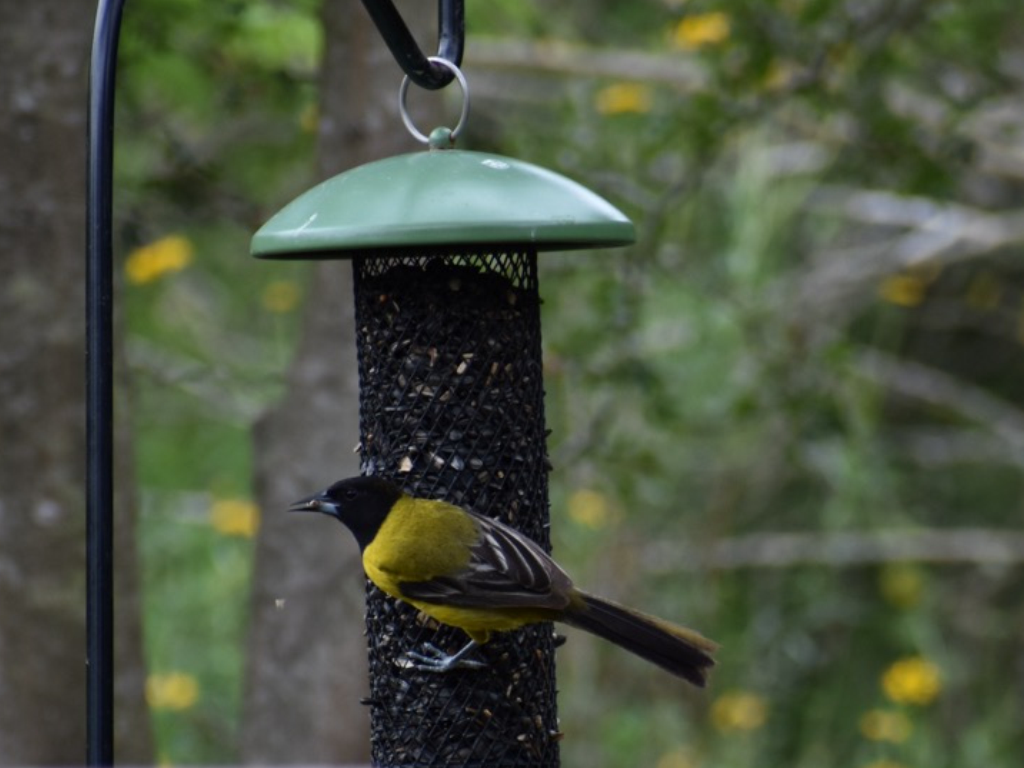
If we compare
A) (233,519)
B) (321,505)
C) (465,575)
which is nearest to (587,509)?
(233,519)

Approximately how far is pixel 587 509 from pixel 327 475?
7.43 feet

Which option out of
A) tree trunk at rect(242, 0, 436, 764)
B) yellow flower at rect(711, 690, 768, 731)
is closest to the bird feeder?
tree trunk at rect(242, 0, 436, 764)

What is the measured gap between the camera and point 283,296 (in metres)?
7.23

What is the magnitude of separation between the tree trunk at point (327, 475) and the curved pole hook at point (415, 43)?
6.65 feet

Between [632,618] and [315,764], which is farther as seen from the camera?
[315,764]

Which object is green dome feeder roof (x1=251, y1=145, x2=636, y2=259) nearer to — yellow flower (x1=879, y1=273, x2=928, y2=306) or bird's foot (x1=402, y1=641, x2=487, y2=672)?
bird's foot (x1=402, y1=641, x2=487, y2=672)

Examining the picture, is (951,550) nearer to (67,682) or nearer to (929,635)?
(929,635)

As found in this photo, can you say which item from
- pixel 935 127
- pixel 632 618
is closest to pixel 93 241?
pixel 632 618

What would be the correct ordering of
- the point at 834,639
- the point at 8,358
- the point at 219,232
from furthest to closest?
1. the point at 834,639
2. the point at 219,232
3. the point at 8,358

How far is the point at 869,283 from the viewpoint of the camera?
7.83 meters

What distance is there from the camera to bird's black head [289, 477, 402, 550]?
3316 mm

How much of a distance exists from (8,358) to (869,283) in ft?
15.1

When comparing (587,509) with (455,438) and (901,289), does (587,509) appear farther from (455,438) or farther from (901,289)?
(455,438)

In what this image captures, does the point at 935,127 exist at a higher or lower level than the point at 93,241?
higher
